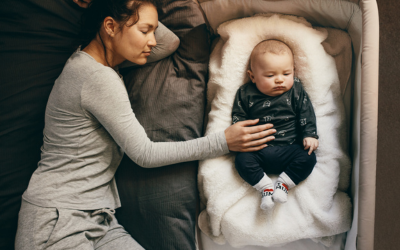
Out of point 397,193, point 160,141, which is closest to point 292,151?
point 160,141

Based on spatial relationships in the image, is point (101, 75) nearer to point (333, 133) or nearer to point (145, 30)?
point (145, 30)

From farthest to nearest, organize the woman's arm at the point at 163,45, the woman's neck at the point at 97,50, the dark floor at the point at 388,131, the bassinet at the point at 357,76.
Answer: the dark floor at the point at 388,131 → the woman's arm at the point at 163,45 → the woman's neck at the point at 97,50 → the bassinet at the point at 357,76

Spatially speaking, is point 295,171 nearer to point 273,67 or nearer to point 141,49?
point 273,67

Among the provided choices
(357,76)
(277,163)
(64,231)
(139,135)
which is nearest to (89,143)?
(139,135)

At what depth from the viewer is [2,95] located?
3.19 feet

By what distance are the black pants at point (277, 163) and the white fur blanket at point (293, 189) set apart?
0.05 m

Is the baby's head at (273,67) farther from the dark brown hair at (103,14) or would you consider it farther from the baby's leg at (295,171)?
the dark brown hair at (103,14)

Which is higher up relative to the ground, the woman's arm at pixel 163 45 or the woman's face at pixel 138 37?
the woman's face at pixel 138 37

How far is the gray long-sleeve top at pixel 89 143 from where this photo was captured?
87 cm

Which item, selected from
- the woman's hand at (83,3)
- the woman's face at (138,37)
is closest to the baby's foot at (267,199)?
the woman's face at (138,37)

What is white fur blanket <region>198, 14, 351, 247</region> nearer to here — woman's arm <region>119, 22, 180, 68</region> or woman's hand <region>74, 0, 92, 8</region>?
woman's arm <region>119, 22, 180, 68</region>

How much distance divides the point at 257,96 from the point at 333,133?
0.30 meters

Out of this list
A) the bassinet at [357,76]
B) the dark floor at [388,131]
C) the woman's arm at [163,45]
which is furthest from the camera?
the dark floor at [388,131]

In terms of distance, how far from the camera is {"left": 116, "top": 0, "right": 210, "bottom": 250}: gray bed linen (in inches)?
39.4
